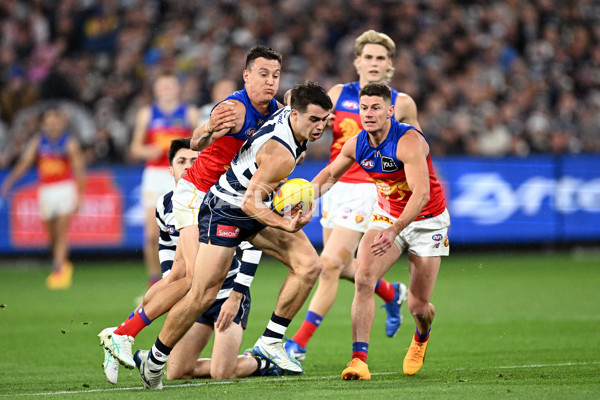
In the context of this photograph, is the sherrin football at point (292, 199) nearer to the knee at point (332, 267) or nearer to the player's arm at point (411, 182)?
the player's arm at point (411, 182)

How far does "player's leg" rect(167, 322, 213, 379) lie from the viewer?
797cm

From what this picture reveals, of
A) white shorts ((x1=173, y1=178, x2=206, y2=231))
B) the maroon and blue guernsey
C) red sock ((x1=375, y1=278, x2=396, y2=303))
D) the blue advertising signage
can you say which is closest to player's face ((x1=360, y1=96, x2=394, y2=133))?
the maroon and blue guernsey

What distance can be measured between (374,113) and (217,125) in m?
1.26

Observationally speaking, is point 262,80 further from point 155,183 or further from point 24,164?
point 24,164

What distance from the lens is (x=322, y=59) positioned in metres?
20.6

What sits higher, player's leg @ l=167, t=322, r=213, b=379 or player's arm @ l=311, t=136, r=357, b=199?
player's arm @ l=311, t=136, r=357, b=199

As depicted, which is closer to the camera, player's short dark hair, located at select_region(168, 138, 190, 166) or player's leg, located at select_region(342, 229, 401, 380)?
player's leg, located at select_region(342, 229, 401, 380)

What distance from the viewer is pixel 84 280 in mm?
15641

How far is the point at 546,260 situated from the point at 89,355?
10.9 meters

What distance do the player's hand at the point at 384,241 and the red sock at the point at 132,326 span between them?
82.3 inches

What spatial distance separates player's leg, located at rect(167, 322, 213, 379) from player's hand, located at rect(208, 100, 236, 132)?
5.86ft

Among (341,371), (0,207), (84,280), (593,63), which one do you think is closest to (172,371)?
(341,371)

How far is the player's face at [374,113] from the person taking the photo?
24.8 feet

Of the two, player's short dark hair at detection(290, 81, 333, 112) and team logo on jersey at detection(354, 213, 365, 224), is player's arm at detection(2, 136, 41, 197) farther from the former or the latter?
player's short dark hair at detection(290, 81, 333, 112)
